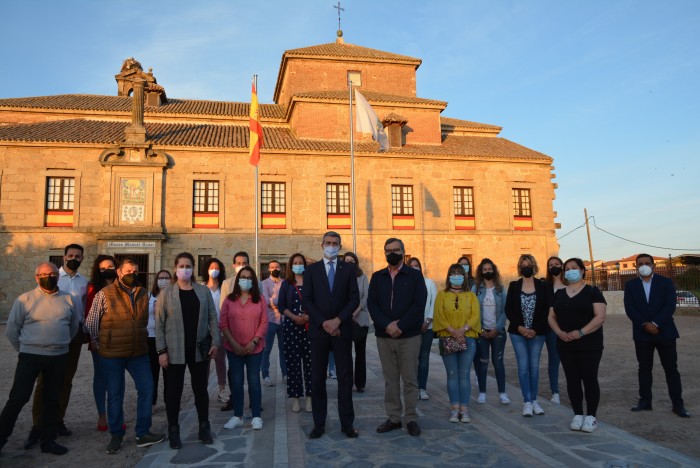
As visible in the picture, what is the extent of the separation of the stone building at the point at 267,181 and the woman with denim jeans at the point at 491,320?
51.7ft

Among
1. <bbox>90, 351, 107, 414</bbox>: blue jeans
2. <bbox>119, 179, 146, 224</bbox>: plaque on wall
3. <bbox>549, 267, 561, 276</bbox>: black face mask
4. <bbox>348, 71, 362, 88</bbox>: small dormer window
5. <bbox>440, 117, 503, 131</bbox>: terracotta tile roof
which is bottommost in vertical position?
<bbox>90, 351, 107, 414</bbox>: blue jeans

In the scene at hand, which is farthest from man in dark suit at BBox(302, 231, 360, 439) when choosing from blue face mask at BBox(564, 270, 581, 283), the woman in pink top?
blue face mask at BBox(564, 270, 581, 283)

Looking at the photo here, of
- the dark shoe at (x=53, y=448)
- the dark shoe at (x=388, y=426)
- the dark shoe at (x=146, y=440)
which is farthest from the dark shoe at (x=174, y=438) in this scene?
the dark shoe at (x=388, y=426)

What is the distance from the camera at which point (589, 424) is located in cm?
519

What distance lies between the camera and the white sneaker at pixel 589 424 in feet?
17.0

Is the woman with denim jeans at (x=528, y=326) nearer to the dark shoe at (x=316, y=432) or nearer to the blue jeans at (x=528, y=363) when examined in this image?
the blue jeans at (x=528, y=363)

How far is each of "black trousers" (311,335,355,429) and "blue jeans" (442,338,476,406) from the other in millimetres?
1285

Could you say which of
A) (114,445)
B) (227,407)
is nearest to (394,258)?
(227,407)

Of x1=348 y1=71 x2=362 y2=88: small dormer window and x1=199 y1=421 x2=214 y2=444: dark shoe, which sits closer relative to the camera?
x1=199 y1=421 x2=214 y2=444: dark shoe

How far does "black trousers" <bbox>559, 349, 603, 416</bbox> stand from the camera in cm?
528

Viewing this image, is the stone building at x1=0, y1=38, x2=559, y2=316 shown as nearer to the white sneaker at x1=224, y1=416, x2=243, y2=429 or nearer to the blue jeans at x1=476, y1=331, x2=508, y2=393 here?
the blue jeans at x1=476, y1=331, x2=508, y2=393

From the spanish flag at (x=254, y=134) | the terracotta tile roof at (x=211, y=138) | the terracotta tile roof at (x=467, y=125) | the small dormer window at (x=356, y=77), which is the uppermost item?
the small dormer window at (x=356, y=77)

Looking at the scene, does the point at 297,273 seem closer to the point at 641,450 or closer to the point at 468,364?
the point at 468,364

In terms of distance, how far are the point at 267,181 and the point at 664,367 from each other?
60.9 feet
